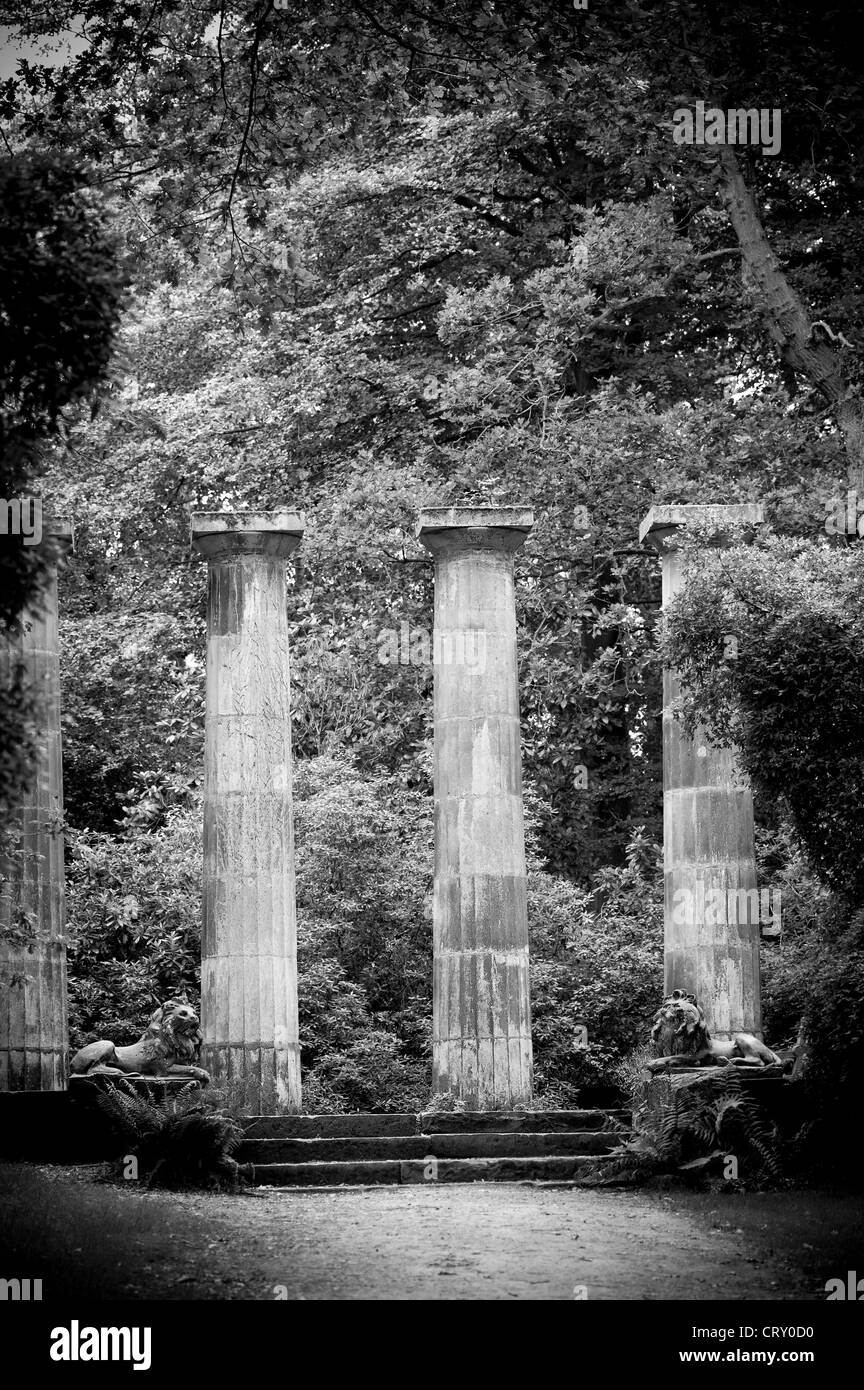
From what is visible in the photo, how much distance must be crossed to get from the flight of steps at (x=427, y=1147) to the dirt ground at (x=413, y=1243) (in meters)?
1.26

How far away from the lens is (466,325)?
4981 cm

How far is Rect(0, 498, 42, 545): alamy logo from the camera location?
19938 millimetres

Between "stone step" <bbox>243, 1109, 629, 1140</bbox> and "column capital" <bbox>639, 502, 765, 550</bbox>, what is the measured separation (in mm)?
10382

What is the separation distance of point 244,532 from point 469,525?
406 cm

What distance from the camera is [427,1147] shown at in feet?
107

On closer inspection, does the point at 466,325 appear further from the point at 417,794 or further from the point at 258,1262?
the point at 258,1262

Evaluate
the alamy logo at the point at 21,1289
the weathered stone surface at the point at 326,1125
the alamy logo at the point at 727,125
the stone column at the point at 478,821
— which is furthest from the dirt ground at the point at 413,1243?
the alamy logo at the point at 727,125

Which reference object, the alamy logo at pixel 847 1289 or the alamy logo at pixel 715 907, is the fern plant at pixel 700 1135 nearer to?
the alamy logo at pixel 715 907

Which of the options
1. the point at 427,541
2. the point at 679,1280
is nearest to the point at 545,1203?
the point at 679,1280

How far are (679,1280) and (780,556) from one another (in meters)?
17.0
